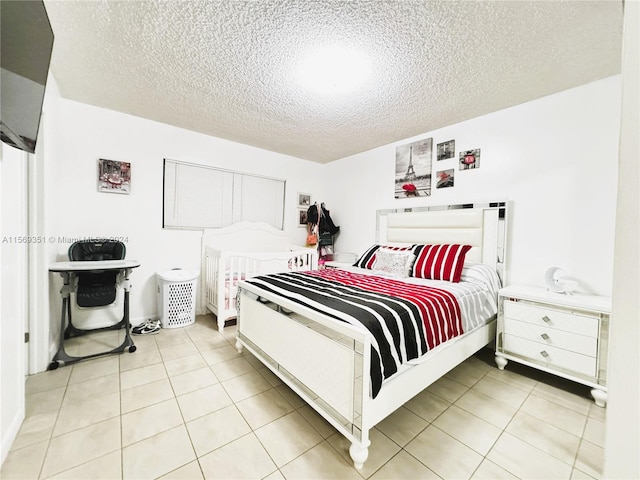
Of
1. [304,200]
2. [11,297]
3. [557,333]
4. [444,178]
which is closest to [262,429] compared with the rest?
[11,297]

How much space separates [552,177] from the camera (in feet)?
7.52

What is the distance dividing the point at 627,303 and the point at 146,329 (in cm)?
347

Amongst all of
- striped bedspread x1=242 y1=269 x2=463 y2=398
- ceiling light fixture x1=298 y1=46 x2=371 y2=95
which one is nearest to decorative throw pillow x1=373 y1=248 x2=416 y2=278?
striped bedspread x1=242 y1=269 x2=463 y2=398

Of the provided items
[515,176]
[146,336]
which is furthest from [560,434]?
[146,336]

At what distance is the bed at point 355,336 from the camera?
49.8 inches

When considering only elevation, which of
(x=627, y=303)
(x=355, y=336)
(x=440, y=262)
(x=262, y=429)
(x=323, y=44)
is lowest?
(x=262, y=429)

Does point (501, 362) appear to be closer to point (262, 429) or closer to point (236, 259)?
point (262, 429)

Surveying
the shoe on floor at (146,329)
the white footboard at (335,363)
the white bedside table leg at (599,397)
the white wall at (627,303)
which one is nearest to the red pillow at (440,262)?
the white footboard at (335,363)

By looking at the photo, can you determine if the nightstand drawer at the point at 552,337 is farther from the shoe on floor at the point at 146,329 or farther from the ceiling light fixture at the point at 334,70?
the shoe on floor at the point at 146,329

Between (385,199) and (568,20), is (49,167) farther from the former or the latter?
(568,20)

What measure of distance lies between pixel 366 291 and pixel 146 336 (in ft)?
7.85

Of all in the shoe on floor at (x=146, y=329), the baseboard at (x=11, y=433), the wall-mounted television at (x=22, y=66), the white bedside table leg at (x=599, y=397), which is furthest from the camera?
the shoe on floor at (x=146, y=329)

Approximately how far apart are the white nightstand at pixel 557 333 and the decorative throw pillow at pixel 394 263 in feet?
2.69

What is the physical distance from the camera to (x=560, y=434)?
4.99 feet
